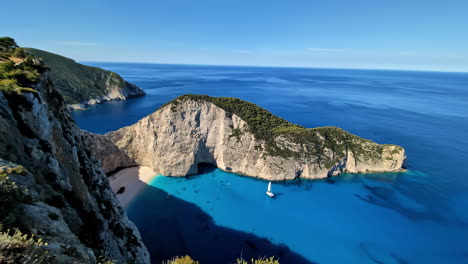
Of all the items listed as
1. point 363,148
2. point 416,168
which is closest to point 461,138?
point 416,168

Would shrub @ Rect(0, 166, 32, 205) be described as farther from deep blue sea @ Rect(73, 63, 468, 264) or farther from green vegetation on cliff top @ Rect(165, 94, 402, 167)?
green vegetation on cliff top @ Rect(165, 94, 402, 167)

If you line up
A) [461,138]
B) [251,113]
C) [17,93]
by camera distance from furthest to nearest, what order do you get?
[461,138], [251,113], [17,93]

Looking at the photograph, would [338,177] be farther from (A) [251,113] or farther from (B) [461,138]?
(B) [461,138]

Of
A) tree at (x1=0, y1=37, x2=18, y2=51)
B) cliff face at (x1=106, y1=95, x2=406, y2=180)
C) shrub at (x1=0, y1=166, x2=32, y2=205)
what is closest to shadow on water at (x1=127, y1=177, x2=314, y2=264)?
cliff face at (x1=106, y1=95, x2=406, y2=180)

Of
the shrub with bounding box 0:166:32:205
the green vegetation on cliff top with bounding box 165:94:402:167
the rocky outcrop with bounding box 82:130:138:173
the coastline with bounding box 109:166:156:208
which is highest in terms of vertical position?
the shrub with bounding box 0:166:32:205

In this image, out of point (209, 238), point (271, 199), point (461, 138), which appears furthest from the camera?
point (461, 138)

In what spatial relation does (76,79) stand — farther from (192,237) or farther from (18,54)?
(192,237)
